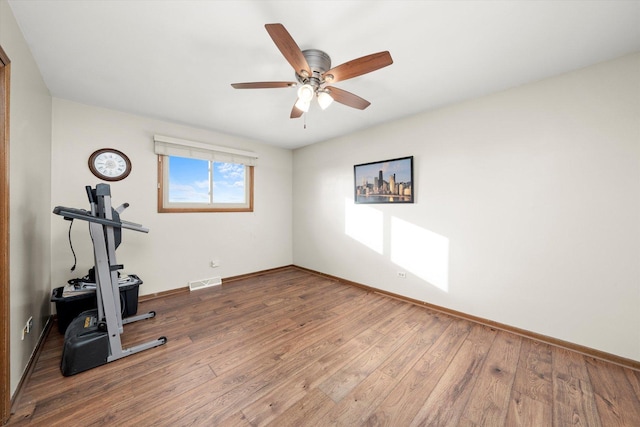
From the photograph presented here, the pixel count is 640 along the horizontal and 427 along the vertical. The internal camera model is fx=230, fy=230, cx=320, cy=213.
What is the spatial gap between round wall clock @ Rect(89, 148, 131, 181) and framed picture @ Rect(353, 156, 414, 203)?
320 centimetres

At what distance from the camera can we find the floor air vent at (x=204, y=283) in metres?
3.49

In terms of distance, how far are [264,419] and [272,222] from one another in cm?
343

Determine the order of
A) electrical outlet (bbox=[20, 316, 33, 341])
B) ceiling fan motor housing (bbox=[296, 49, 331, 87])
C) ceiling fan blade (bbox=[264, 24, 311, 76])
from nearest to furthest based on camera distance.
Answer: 1. ceiling fan blade (bbox=[264, 24, 311, 76])
2. electrical outlet (bbox=[20, 316, 33, 341])
3. ceiling fan motor housing (bbox=[296, 49, 331, 87])

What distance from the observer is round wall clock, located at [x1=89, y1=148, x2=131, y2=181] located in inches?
111

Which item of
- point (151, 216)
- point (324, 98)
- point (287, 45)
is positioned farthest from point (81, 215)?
point (324, 98)

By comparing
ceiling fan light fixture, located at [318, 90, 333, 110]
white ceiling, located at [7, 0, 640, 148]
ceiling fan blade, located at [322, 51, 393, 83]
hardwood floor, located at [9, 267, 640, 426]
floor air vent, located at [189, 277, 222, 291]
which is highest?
white ceiling, located at [7, 0, 640, 148]

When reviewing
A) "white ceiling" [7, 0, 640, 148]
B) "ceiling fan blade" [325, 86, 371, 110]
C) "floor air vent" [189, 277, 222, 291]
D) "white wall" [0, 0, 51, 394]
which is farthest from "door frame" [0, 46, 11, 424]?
"floor air vent" [189, 277, 222, 291]

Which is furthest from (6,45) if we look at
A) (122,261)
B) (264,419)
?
(264,419)

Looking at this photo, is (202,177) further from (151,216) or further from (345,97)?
(345,97)

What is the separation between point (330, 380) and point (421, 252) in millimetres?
1934

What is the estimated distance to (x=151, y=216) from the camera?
3.21 meters

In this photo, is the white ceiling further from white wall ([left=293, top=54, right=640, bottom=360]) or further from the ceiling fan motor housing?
white wall ([left=293, top=54, right=640, bottom=360])

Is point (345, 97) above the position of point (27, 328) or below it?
above

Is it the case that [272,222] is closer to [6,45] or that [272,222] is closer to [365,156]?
[365,156]
